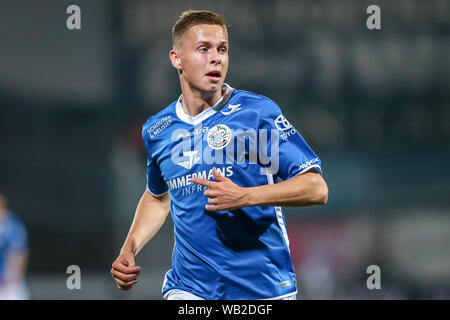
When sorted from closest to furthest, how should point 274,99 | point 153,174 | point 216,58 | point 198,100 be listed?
point 216,58 < point 198,100 < point 153,174 < point 274,99

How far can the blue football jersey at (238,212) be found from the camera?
3.42 m

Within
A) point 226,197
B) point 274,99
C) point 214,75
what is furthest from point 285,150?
point 274,99

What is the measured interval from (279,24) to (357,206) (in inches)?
159

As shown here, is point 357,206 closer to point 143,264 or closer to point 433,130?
point 433,130

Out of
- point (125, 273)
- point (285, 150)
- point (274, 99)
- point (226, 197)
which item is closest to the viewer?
point (226, 197)

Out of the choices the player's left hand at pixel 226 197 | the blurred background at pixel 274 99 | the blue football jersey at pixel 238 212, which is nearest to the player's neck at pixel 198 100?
the blue football jersey at pixel 238 212

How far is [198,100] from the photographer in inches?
149

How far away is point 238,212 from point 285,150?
402 mm

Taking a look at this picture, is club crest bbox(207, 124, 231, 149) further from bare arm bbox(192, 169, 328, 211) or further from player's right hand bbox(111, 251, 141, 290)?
player's right hand bbox(111, 251, 141, 290)

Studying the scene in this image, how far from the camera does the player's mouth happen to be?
3705mm

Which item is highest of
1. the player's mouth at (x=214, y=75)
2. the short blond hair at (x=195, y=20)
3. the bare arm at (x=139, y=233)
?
the short blond hair at (x=195, y=20)

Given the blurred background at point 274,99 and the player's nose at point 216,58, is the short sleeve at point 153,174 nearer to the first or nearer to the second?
the player's nose at point 216,58

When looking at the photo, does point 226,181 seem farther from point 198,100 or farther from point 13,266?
point 13,266
